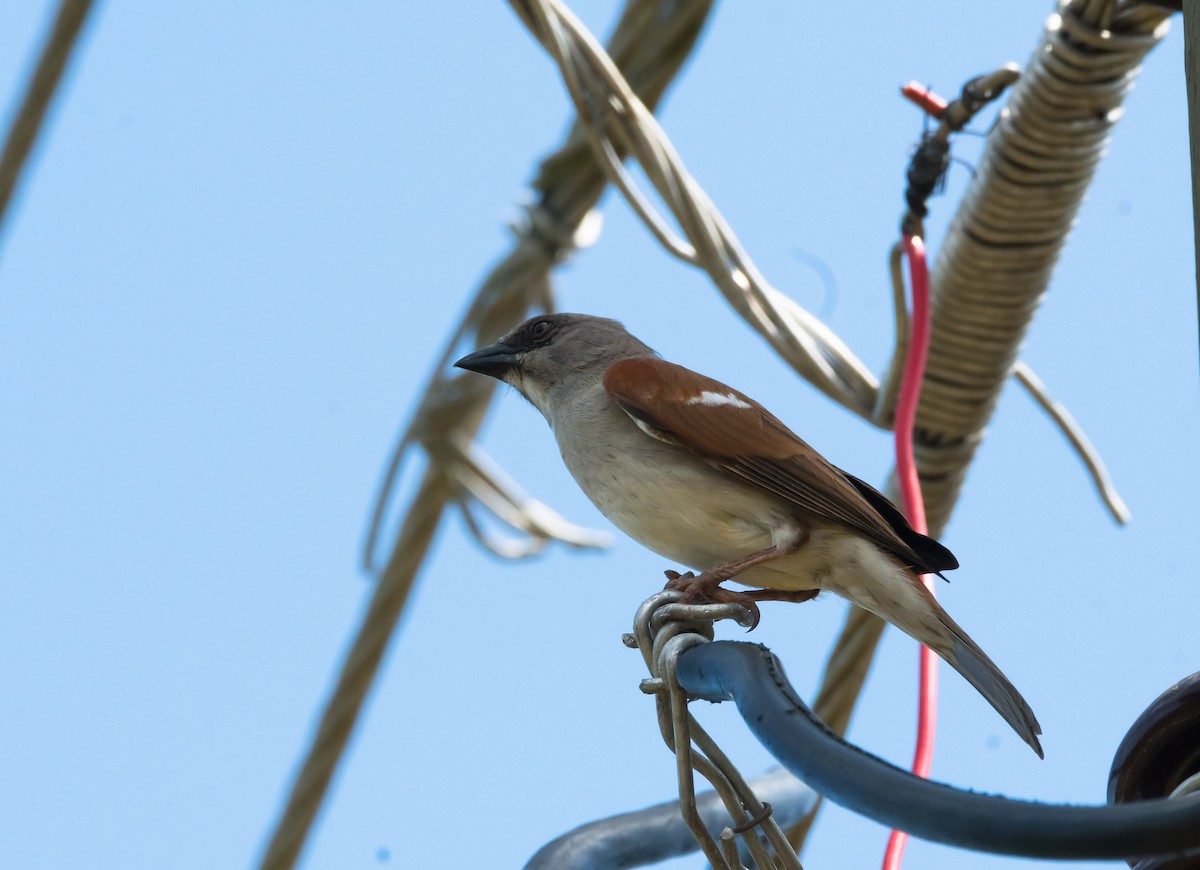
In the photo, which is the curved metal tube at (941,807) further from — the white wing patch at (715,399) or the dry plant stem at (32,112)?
the dry plant stem at (32,112)

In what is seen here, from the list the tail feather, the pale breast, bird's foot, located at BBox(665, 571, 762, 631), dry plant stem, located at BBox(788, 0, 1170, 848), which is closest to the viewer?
the tail feather

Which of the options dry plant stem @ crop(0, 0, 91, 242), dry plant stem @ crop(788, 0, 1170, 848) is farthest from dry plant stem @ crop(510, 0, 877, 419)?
dry plant stem @ crop(0, 0, 91, 242)

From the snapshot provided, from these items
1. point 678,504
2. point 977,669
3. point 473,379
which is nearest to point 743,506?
point 678,504

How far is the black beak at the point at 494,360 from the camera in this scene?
409 centimetres

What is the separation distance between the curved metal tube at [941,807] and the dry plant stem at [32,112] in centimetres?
371

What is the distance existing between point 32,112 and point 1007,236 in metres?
3.14

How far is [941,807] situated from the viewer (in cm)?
157

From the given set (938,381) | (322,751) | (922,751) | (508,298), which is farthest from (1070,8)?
(322,751)

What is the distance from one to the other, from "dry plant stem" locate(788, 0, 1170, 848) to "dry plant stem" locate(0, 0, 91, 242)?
2925mm

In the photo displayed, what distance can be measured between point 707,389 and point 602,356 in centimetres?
54

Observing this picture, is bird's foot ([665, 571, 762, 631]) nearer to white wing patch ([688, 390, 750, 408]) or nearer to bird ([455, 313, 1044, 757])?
bird ([455, 313, 1044, 757])

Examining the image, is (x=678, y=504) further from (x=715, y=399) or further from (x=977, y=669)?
(x=977, y=669)

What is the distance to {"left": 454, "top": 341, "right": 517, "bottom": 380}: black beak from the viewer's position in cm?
409

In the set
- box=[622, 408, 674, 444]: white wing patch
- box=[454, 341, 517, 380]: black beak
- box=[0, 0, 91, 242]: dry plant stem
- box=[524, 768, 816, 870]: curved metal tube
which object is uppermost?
box=[0, 0, 91, 242]: dry plant stem
